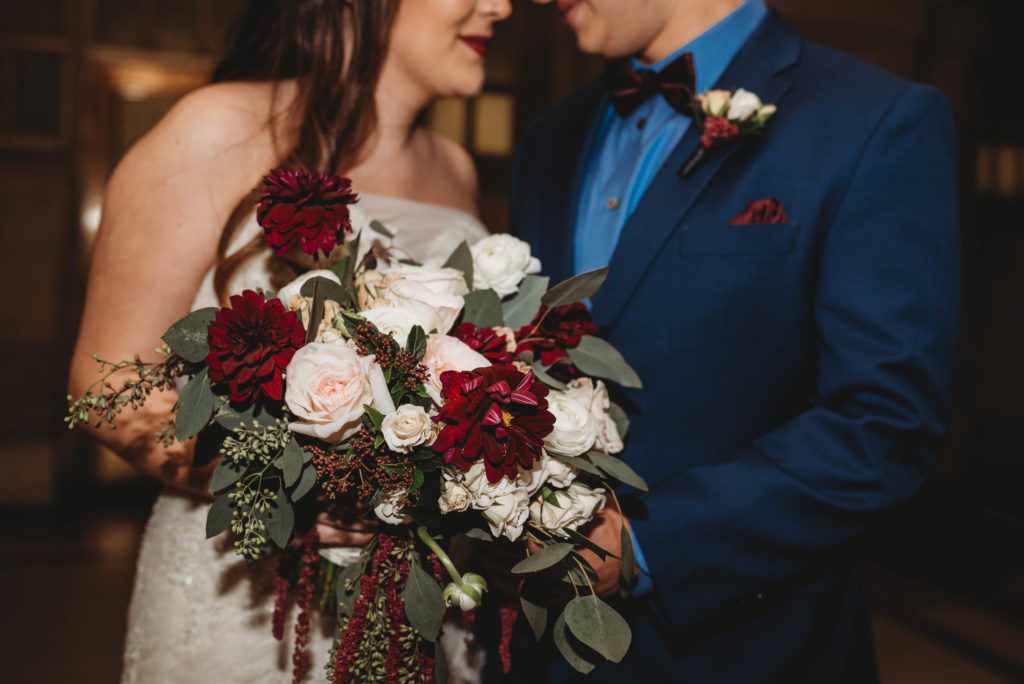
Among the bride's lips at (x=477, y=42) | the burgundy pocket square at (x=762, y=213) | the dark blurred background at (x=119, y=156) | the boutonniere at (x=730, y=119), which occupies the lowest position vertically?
the dark blurred background at (x=119, y=156)

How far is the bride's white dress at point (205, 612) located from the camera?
1.65 meters

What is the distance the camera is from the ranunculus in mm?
1047

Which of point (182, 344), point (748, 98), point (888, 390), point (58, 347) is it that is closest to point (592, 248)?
point (748, 98)

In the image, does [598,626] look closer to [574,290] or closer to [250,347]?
[574,290]

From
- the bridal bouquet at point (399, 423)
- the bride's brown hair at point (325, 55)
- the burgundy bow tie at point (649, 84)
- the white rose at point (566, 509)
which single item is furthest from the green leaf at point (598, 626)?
the bride's brown hair at point (325, 55)

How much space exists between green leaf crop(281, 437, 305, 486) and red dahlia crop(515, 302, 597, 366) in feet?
1.30

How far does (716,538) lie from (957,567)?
5.71 m

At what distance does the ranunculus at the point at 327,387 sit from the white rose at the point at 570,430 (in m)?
0.30

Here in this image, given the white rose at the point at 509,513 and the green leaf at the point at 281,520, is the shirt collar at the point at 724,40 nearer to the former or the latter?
the white rose at the point at 509,513

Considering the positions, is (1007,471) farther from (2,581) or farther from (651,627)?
(2,581)

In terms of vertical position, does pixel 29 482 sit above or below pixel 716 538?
below

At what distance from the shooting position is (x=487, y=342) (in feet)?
3.83

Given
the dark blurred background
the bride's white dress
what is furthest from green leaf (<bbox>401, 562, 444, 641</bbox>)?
the dark blurred background

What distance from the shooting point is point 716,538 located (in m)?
1.43
